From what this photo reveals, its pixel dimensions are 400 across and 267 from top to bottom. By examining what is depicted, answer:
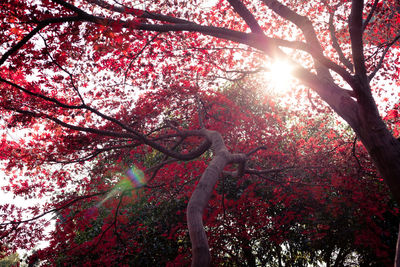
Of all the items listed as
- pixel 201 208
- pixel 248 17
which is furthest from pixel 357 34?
pixel 201 208

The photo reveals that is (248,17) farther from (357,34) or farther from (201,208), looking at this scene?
(201,208)

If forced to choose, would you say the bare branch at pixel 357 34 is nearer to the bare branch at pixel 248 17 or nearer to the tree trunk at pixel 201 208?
the bare branch at pixel 248 17

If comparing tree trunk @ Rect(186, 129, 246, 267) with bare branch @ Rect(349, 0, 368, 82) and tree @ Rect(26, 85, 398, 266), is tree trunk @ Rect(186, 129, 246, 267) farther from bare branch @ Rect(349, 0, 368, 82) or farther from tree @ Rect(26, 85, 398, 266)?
tree @ Rect(26, 85, 398, 266)

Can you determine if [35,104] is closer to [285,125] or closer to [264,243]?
[264,243]

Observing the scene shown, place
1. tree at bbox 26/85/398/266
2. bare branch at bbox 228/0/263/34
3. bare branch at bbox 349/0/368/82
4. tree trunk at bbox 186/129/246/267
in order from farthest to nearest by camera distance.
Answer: tree at bbox 26/85/398/266
bare branch at bbox 228/0/263/34
bare branch at bbox 349/0/368/82
tree trunk at bbox 186/129/246/267

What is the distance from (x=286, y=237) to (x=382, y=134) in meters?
7.41

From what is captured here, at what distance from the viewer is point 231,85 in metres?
14.8

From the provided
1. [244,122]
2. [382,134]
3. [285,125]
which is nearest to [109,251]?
[244,122]

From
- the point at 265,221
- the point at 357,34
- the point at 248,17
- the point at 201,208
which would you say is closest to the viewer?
the point at 201,208

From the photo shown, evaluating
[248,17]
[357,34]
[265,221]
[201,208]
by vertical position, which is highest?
[248,17]

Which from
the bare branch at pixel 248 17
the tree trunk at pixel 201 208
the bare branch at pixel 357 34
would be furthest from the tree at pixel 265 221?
the bare branch at pixel 248 17

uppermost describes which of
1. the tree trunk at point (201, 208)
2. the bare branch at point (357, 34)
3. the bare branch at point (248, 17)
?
the bare branch at point (248, 17)

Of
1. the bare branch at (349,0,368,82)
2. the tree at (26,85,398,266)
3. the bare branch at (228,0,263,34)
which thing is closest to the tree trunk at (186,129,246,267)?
the bare branch at (228,0,263,34)

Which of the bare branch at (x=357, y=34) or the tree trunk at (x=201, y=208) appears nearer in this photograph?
the tree trunk at (x=201, y=208)
